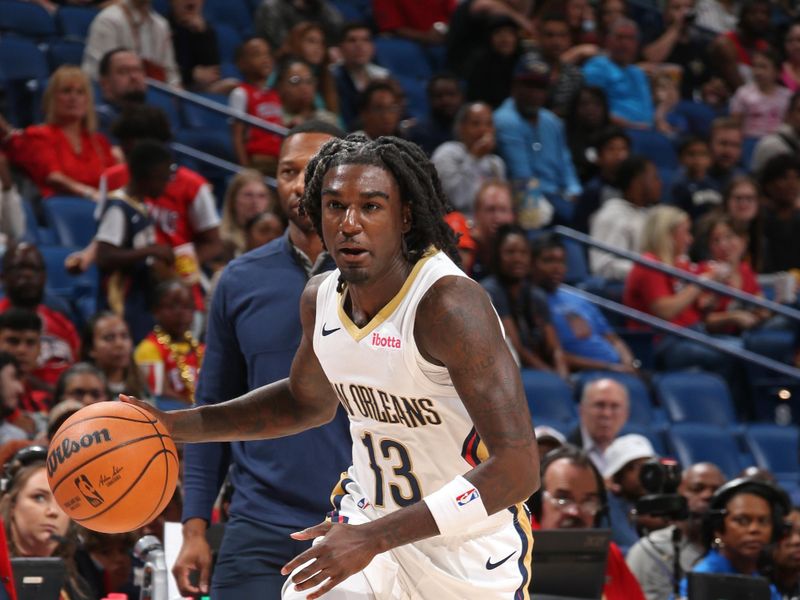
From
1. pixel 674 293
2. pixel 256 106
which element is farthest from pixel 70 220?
pixel 674 293

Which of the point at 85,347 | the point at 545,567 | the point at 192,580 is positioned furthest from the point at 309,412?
the point at 85,347

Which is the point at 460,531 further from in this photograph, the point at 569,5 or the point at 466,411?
the point at 569,5

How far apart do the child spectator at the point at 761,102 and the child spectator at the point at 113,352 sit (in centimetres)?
729

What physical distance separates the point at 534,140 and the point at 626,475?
408cm

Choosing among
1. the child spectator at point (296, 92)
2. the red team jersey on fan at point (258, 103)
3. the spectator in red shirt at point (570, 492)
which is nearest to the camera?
the spectator in red shirt at point (570, 492)

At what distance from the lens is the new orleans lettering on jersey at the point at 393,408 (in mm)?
3170

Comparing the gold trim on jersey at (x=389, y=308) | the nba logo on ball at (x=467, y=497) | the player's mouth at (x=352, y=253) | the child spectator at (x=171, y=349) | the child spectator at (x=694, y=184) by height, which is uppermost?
the player's mouth at (x=352, y=253)

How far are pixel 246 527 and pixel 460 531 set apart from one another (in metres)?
1.00

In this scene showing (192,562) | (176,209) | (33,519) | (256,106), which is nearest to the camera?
(192,562)

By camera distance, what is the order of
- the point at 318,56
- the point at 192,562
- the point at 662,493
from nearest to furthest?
the point at 192,562 < the point at 662,493 < the point at 318,56

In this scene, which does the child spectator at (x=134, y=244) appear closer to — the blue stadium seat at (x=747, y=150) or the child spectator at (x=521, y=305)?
the child spectator at (x=521, y=305)

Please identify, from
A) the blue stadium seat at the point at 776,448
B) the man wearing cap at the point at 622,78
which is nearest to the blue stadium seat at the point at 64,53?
the man wearing cap at the point at 622,78

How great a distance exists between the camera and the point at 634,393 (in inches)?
337

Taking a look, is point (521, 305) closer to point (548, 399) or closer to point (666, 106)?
point (548, 399)
